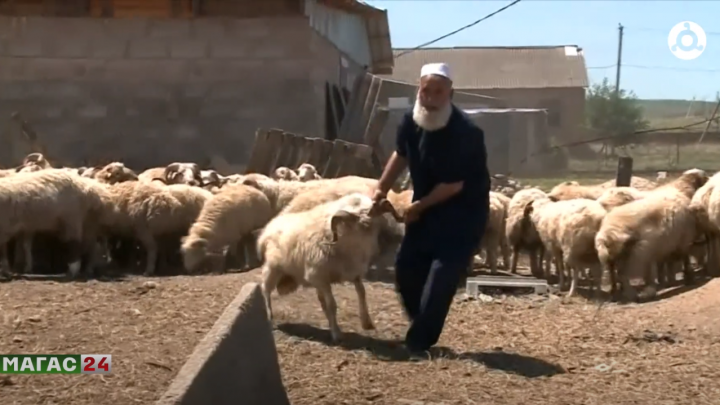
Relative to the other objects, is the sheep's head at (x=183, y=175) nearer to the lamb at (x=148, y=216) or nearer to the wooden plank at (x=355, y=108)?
the lamb at (x=148, y=216)

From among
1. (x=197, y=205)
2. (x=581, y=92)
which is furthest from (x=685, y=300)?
(x=581, y=92)

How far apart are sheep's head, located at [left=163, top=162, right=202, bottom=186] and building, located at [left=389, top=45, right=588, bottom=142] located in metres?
34.9

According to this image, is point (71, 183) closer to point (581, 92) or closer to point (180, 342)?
point (180, 342)

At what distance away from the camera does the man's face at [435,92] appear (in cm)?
762

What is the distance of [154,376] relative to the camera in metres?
6.83

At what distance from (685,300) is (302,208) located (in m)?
4.23

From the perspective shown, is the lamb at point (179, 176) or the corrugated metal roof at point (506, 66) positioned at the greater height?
the corrugated metal roof at point (506, 66)

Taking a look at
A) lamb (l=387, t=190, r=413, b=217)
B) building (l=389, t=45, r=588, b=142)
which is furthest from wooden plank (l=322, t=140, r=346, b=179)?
building (l=389, t=45, r=588, b=142)

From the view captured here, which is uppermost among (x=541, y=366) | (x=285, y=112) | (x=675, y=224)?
(x=285, y=112)

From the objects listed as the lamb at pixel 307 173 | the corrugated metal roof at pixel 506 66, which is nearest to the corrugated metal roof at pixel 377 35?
the lamb at pixel 307 173

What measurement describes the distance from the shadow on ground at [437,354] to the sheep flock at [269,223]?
1419mm

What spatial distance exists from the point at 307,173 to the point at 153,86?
5709 mm

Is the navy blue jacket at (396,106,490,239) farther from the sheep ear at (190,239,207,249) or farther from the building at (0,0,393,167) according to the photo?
the building at (0,0,393,167)

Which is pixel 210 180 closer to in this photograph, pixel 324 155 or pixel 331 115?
pixel 324 155
